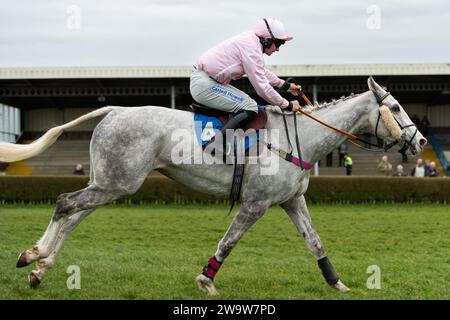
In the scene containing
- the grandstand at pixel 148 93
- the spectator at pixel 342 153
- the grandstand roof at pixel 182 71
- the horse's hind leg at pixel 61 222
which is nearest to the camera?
the horse's hind leg at pixel 61 222

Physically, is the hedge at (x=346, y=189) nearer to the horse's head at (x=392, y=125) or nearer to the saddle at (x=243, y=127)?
the horse's head at (x=392, y=125)

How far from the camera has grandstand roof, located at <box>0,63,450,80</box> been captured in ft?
82.6

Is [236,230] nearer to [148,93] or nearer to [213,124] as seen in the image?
[213,124]

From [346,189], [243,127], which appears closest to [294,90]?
[243,127]

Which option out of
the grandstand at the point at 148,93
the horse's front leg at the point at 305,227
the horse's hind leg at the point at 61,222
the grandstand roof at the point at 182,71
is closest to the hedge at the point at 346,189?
the grandstand at the point at 148,93

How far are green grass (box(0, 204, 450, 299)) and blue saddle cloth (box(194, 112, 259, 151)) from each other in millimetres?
1319

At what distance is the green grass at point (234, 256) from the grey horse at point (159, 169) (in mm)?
402

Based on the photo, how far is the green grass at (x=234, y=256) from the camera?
5734mm

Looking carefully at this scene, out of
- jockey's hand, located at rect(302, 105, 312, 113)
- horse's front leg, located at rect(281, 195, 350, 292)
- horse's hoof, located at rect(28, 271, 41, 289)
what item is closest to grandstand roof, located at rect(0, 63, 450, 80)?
jockey's hand, located at rect(302, 105, 312, 113)

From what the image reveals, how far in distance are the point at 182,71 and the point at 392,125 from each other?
19828 mm

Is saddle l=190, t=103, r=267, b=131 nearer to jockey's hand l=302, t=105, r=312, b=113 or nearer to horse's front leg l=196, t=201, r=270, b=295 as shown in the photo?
jockey's hand l=302, t=105, r=312, b=113

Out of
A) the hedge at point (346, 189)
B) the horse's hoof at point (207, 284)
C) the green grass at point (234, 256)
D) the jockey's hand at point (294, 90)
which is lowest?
the hedge at point (346, 189)

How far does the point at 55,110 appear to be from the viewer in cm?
3353
